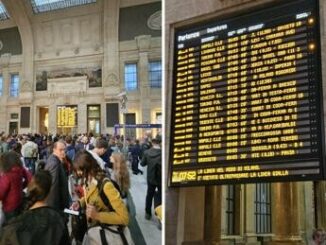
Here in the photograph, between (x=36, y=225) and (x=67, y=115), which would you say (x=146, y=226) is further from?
(x=67, y=115)

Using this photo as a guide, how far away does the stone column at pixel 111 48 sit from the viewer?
2422cm

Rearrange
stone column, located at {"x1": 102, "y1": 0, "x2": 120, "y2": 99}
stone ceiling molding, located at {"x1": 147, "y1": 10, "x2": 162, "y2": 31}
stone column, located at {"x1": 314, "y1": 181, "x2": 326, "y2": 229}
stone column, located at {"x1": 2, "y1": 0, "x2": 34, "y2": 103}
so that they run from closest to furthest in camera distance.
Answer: stone column, located at {"x1": 314, "y1": 181, "x2": 326, "y2": 229}
stone ceiling molding, located at {"x1": 147, "y1": 10, "x2": 162, "y2": 31}
stone column, located at {"x1": 102, "y1": 0, "x2": 120, "y2": 99}
stone column, located at {"x1": 2, "y1": 0, "x2": 34, "y2": 103}

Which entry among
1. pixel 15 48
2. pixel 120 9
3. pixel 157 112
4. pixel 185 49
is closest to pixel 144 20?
pixel 120 9

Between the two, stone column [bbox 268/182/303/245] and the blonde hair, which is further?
the blonde hair

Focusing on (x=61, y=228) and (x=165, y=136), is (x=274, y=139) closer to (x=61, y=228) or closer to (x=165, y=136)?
(x=165, y=136)

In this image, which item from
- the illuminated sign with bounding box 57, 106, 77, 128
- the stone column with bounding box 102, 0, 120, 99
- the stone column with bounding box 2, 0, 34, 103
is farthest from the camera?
the stone column with bounding box 2, 0, 34, 103

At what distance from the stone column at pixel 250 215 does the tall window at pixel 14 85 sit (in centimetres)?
2551

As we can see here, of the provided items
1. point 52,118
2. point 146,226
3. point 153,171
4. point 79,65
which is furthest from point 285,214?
point 52,118

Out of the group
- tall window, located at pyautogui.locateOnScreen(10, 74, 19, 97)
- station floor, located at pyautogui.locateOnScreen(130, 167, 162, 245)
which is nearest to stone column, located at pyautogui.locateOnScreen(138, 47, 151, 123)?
tall window, located at pyautogui.locateOnScreen(10, 74, 19, 97)

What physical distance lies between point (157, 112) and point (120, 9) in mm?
6076

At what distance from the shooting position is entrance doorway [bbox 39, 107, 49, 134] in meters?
26.4

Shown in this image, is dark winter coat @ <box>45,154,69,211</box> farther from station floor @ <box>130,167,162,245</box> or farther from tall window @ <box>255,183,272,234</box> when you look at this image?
tall window @ <box>255,183,272,234</box>

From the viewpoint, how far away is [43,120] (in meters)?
26.9

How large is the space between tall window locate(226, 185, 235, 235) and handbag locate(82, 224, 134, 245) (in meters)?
0.70
